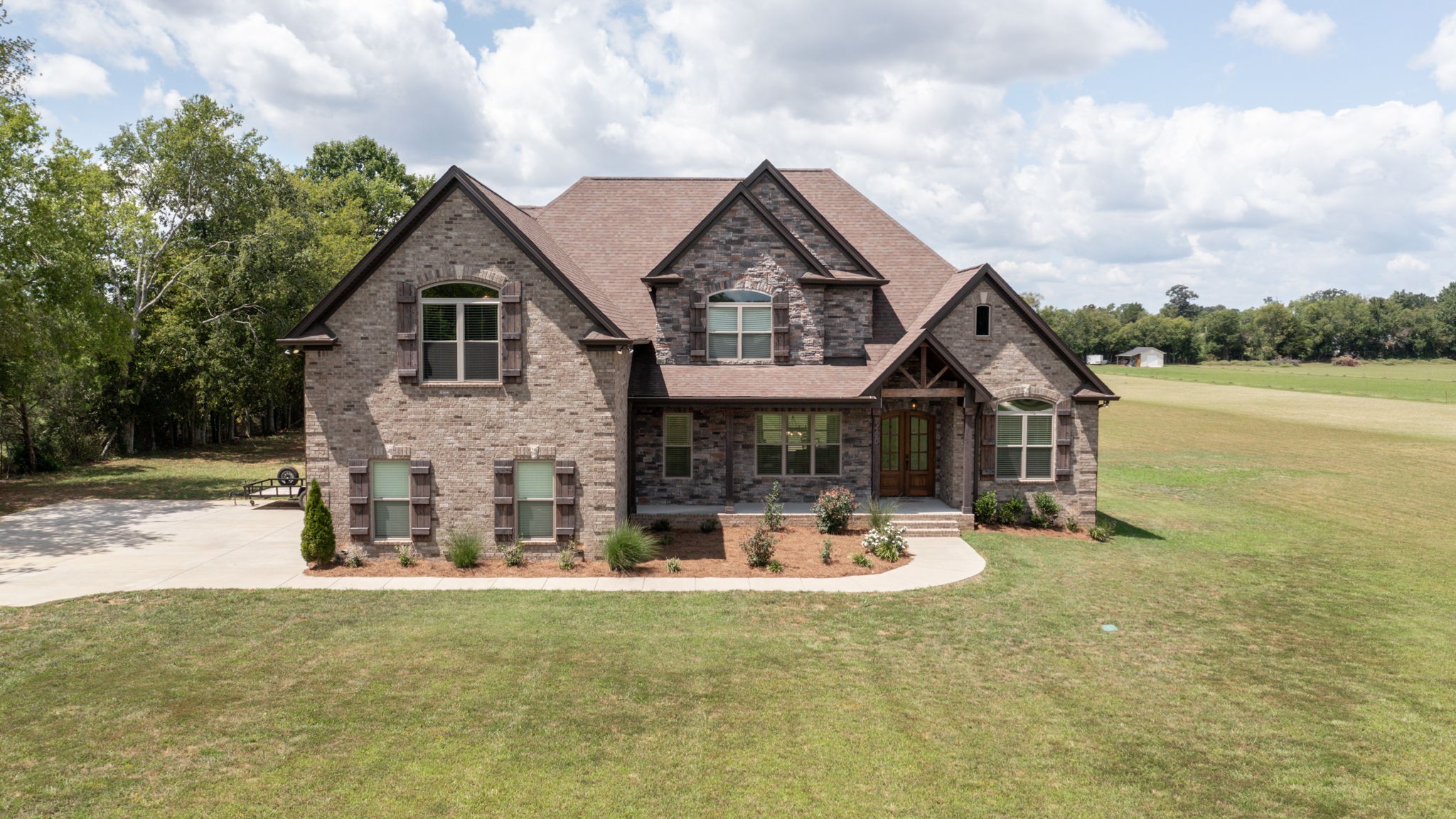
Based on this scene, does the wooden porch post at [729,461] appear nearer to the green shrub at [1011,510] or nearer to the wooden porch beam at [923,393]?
the wooden porch beam at [923,393]

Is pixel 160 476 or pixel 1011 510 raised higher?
pixel 1011 510

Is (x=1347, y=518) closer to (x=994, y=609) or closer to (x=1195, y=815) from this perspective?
(x=994, y=609)

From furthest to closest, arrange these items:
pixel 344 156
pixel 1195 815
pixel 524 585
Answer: pixel 344 156 → pixel 524 585 → pixel 1195 815

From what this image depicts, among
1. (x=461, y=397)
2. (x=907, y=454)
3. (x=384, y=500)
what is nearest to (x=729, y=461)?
(x=907, y=454)

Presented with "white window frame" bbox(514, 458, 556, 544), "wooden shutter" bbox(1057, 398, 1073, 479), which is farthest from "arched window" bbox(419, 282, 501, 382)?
"wooden shutter" bbox(1057, 398, 1073, 479)

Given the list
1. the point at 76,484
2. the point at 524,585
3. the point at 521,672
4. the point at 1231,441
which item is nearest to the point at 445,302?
the point at 524,585

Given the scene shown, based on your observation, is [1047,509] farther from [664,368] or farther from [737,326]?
[664,368]
